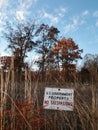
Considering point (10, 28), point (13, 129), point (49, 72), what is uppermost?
point (10, 28)

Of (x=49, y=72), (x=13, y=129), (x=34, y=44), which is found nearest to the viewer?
(x=13, y=129)

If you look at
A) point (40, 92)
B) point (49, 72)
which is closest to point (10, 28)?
point (40, 92)

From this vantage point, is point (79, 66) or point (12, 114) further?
point (79, 66)

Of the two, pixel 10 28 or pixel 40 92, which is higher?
pixel 10 28

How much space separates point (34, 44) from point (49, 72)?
25.2 meters

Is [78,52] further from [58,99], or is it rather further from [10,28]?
[58,99]

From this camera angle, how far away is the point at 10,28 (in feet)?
97.8

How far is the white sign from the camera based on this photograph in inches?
133

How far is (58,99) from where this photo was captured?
3.47 metres

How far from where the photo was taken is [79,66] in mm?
3469

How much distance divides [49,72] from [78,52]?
2797cm

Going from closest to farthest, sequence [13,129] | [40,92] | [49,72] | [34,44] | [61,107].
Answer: [13,129], [61,107], [49,72], [40,92], [34,44]

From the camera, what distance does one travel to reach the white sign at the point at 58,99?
338cm

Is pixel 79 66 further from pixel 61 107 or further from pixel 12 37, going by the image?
pixel 12 37
